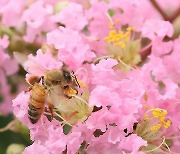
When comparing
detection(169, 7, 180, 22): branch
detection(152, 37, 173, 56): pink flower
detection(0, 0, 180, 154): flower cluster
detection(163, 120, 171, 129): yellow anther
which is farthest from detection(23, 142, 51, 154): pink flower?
detection(169, 7, 180, 22): branch

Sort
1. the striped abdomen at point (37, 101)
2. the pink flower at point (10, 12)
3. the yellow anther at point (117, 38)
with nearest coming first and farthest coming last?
the striped abdomen at point (37, 101), the yellow anther at point (117, 38), the pink flower at point (10, 12)

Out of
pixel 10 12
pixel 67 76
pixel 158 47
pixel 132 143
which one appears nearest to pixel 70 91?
pixel 67 76

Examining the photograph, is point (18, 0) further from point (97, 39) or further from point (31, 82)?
point (31, 82)

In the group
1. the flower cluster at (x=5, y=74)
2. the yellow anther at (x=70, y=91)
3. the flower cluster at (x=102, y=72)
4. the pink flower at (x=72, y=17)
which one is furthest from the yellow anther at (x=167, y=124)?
the flower cluster at (x=5, y=74)

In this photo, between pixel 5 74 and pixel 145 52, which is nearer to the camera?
pixel 145 52

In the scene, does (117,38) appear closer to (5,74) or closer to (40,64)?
(40,64)

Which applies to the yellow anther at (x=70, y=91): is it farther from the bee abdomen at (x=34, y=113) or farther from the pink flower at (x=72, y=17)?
the pink flower at (x=72, y=17)

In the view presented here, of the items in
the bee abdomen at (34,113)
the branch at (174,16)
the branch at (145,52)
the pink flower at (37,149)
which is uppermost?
the branch at (174,16)

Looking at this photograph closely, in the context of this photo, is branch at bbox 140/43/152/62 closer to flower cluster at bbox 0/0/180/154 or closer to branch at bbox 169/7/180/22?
flower cluster at bbox 0/0/180/154
